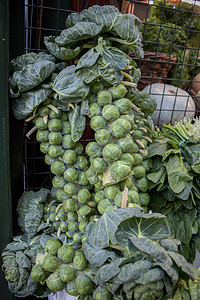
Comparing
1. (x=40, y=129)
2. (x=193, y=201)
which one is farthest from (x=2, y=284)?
(x=193, y=201)

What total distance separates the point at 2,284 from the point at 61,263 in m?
0.40

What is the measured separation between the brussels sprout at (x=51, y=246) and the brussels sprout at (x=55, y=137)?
0.45 meters

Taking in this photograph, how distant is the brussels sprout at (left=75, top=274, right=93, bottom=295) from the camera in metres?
1.01

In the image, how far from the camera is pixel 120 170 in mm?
989

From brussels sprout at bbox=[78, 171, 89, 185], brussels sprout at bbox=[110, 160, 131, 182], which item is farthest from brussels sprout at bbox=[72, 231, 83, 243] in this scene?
brussels sprout at bbox=[110, 160, 131, 182]

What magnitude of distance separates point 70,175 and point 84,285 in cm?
45

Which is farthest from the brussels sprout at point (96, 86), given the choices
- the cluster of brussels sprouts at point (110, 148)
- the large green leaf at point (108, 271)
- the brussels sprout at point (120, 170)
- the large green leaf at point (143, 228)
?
the large green leaf at point (108, 271)

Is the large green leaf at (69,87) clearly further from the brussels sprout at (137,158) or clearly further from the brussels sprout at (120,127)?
the brussels sprout at (137,158)

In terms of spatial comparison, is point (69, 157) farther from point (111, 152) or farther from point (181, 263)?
point (181, 263)

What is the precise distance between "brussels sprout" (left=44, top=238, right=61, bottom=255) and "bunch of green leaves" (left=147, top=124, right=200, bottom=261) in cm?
54

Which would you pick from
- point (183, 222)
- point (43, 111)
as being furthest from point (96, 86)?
point (183, 222)

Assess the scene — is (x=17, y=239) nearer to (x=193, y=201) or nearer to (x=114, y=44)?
(x=193, y=201)

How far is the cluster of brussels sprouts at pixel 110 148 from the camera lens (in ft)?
3.34

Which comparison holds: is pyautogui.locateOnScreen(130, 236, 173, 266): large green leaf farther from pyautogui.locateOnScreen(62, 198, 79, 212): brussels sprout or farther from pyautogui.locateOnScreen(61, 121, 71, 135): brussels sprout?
pyautogui.locateOnScreen(61, 121, 71, 135): brussels sprout
